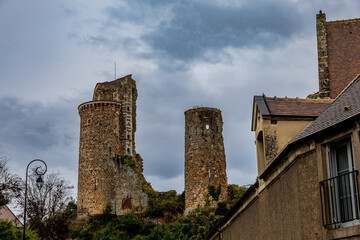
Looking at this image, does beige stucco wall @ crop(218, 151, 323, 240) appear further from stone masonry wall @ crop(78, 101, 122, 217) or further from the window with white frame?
stone masonry wall @ crop(78, 101, 122, 217)

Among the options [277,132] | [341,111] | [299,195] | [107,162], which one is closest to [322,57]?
[277,132]

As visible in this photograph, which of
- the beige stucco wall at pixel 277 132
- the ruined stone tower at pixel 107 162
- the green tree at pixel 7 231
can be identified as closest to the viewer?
the beige stucco wall at pixel 277 132

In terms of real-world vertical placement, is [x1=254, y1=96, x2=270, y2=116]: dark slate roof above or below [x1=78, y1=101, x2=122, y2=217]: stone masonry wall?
below

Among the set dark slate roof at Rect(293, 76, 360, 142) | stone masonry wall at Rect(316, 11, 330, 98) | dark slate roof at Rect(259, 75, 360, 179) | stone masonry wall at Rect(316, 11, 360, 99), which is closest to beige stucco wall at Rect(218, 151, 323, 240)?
dark slate roof at Rect(259, 75, 360, 179)

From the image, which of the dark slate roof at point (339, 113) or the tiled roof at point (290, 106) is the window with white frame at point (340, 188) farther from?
the tiled roof at point (290, 106)

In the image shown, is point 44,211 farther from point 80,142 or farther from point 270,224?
point 270,224

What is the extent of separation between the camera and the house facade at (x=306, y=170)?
832 centimetres

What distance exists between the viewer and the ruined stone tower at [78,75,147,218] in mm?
51938

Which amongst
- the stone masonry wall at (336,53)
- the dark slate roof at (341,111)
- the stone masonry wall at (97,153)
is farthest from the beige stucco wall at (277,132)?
the stone masonry wall at (97,153)

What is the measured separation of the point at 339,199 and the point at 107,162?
45503mm

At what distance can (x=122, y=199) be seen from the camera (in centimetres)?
5231

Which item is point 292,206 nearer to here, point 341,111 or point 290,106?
point 341,111

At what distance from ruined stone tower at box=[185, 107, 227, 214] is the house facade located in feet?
98.0

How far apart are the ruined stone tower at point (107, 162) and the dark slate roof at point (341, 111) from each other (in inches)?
1657
